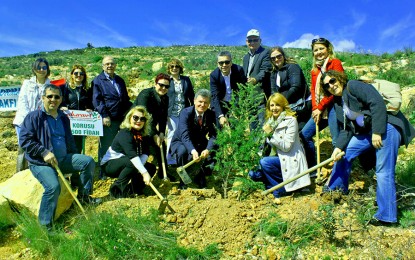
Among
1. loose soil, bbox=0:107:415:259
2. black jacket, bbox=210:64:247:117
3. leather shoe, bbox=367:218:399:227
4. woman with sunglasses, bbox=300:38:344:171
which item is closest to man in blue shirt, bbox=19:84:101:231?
loose soil, bbox=0:107:415:259

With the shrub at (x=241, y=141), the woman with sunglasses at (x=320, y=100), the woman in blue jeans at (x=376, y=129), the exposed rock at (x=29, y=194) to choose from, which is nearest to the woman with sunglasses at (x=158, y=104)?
the shrub at (x=241, y=141)

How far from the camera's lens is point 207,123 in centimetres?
571

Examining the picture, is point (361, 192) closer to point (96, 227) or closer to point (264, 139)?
point (264, 139)

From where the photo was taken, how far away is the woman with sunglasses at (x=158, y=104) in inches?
227

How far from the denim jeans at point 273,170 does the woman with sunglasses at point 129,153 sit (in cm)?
168

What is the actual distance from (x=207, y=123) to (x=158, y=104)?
0.88 meters

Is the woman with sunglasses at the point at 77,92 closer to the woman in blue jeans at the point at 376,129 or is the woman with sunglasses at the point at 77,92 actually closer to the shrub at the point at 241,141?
the shrub at the point at 241,141

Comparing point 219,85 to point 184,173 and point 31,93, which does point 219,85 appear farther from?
point 31,93

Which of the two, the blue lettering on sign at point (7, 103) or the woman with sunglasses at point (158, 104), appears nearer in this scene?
the woman with sunglasses at point (158, 104)

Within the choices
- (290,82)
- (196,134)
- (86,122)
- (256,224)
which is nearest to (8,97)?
(86,122)

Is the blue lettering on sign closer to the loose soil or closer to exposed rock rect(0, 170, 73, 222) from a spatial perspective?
exposed rock rect(0, 170, 73, 222)

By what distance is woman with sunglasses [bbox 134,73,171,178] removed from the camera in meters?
5.78

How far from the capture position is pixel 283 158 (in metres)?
5.06

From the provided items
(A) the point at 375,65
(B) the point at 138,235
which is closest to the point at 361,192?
(B) the point at 138,235
